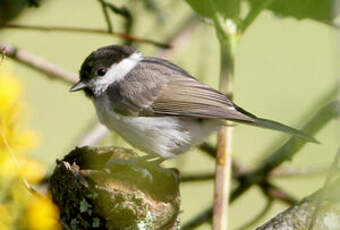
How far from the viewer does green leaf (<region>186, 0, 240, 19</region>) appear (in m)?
2.29

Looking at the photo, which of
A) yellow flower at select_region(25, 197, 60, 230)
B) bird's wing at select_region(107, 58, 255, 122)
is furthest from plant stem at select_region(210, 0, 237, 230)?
yellow flower at select_region(25, 197, 60, 230)

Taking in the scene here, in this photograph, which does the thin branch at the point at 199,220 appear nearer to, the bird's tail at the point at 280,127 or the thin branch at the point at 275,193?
the thin branch at the point at 275,193

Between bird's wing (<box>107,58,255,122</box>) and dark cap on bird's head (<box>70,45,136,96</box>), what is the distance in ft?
0.35

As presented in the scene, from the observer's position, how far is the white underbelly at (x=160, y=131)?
283cm

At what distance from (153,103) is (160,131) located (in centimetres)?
17

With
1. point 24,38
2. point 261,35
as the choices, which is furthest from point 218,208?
point 24,38

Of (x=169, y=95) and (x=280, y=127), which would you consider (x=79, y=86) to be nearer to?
(x=169, y=95)

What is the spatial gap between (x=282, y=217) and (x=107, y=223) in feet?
1.61

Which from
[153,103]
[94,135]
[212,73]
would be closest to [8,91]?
[153,103]

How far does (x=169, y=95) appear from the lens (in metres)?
2.98

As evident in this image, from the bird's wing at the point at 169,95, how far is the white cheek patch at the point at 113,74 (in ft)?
0.17

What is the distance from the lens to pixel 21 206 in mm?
1163

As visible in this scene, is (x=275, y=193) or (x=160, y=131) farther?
(x=275, y=193)

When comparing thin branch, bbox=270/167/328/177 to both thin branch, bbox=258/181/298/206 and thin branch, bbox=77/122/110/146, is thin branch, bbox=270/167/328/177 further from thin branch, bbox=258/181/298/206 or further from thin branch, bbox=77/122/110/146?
thin branch, bbox=77/122/110/146
